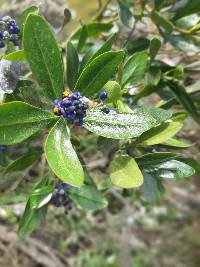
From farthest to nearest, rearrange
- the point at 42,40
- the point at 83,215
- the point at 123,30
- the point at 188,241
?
1. the point at 188,241
2. the point at 83,215
3. the point at 123,30
4. the point at 42,40

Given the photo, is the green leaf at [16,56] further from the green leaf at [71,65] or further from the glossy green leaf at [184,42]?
the glossy green leaf at [184,42]

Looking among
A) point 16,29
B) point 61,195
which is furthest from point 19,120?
point 61,195

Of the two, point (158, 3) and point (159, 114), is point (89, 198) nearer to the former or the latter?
point (159, 114)

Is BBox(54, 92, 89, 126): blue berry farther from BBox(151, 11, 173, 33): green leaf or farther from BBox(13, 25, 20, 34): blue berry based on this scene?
BBox(151, 11, 173, 33): green leaf

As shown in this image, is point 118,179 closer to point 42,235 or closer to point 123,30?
point 123,30

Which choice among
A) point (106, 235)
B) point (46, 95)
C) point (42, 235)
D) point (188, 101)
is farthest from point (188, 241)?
point (46, 95)

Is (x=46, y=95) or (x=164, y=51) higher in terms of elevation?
(x=46, y=95)
